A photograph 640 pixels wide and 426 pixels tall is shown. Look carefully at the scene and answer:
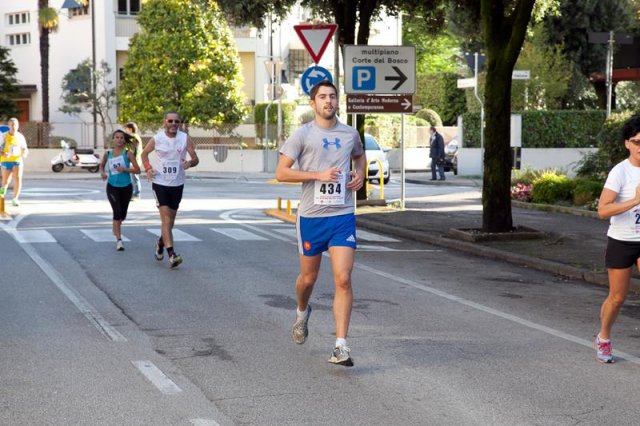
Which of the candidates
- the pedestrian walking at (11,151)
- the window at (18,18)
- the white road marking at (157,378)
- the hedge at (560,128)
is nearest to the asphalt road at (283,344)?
the white road marking at (157,378)

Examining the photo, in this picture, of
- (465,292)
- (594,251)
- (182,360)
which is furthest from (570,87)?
(182,360)

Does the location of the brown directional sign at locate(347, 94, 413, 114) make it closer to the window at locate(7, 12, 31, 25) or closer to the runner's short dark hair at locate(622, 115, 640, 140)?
the runner's short dark hair at locate(622, 115, 640, 140)

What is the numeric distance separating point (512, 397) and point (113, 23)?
48.4 m

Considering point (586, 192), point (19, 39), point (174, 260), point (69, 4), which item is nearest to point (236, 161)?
point (69, 4)

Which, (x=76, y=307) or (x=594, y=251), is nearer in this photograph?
(x=76, y=307)

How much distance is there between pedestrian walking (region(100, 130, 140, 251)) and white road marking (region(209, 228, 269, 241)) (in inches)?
88.3

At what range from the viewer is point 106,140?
49719 millimetres

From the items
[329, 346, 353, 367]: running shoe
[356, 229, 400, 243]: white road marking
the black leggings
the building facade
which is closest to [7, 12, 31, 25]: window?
the building facade

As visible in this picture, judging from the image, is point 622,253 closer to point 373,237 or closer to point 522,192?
point 373,237

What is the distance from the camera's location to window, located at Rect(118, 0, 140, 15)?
177ft

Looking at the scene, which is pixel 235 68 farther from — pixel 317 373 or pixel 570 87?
pixel 317 373

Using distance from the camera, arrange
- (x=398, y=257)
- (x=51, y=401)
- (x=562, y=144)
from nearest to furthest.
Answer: (x=51, y=401), (x=398, y=257), (x=562, y=144)

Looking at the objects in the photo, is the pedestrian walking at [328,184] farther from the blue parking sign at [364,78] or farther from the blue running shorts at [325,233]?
the blue parking sign at [364,78]

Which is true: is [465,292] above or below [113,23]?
below
